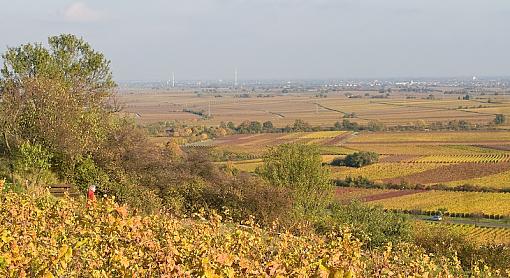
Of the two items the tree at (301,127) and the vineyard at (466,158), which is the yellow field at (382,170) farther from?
the tree at (301,127)

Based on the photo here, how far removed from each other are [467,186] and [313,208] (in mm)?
28503

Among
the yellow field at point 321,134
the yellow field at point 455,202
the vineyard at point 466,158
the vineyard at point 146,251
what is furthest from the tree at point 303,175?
the yellow field at point 321,134

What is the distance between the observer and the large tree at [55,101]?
22.6 meters

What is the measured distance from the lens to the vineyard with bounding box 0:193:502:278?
207 inches

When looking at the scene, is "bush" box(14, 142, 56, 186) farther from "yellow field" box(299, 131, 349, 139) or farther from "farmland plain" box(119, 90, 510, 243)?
"yellow field" box(299, 131, 349, 139)

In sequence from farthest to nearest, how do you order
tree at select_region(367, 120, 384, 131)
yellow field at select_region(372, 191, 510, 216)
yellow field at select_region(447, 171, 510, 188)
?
tree at select_region(367, 120, 384, 131), yellow field at select_region(447, 171, 510, 188), yellow field at select_region(372, 191, 510, 216)

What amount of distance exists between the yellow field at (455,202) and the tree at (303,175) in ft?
41.8

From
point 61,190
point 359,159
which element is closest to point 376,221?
point 61,190

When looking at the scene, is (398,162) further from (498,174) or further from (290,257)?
(290,257)

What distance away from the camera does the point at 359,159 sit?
237 feet

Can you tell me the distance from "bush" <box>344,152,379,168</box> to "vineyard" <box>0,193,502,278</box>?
2586 inches

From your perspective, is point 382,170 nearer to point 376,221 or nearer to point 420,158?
point 420,158

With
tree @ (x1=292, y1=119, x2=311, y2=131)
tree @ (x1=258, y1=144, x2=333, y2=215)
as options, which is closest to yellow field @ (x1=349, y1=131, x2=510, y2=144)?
tree @ (x1=292, y1=119, x2=311, y2=131)

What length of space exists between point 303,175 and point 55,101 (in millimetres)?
18615
